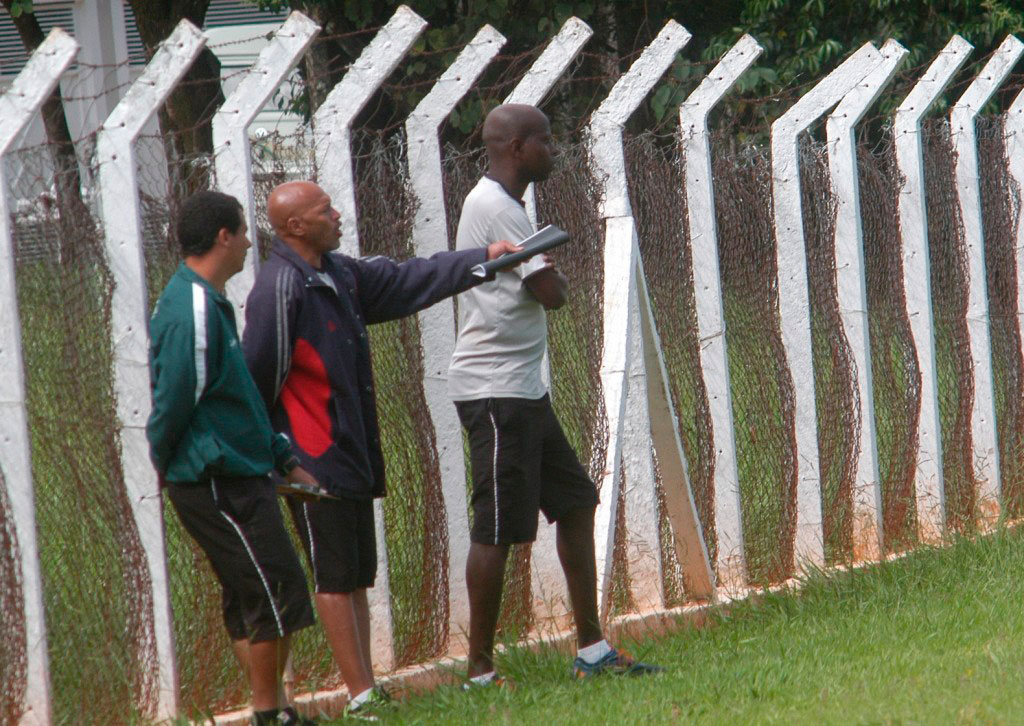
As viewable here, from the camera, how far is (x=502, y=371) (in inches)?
180

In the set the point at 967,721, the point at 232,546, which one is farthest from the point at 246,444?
the point at 967,721

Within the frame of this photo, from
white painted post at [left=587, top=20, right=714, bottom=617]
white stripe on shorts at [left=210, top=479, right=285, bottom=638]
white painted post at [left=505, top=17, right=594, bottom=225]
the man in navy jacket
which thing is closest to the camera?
white stripe on shorts at [left=210, top=479, right=285, bottom=638]

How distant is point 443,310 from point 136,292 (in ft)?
3.82

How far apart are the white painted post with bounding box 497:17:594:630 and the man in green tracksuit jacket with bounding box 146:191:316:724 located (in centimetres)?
154

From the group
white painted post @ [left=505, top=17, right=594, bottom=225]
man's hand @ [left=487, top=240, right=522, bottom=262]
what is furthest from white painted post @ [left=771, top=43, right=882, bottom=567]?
man's hand @ [left=487, top=240, right=522, bottom=262]

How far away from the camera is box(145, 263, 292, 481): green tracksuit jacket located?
3797 mm

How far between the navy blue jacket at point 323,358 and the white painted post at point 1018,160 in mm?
4053

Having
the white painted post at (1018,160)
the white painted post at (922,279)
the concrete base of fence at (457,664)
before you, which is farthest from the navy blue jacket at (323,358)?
the white painted post at (1018,160)

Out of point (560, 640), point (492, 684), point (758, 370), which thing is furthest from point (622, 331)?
point (492, 684)

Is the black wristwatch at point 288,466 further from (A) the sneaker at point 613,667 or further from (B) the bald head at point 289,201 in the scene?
(A) the sneaker at point 613,667

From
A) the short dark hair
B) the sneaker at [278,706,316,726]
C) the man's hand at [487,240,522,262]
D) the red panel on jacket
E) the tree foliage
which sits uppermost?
the tree foliage

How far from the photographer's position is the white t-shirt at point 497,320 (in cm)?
452

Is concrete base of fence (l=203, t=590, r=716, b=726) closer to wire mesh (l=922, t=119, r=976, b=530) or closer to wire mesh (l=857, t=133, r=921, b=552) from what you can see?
wire mesh (l=857, t=133, r=921, b=552)

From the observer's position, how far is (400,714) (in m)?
4.41
